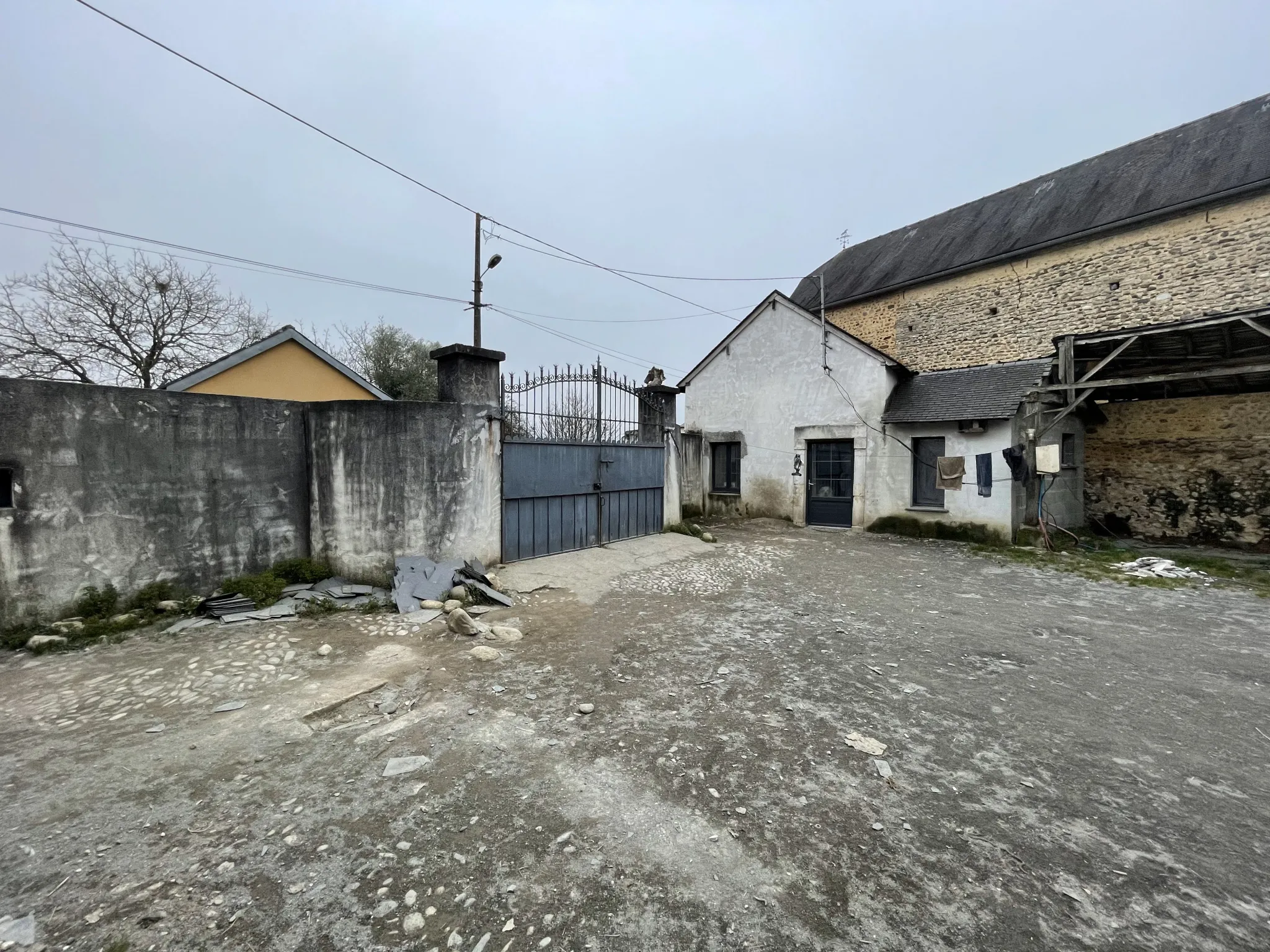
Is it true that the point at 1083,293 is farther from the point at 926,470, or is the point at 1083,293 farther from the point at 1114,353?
the point at 926,470

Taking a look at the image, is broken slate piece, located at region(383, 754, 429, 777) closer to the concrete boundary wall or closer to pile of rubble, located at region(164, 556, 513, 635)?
pile of rubble, located at region(164, 556, 513, 635)

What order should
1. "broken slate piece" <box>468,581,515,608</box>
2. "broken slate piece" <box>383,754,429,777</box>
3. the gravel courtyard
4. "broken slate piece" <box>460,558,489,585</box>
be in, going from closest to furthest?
the gravel courtyard, "broken slate piece" <box>383,754,429,777</box>, "broken slate piece" <box>468,581,515,608</box>, "broken slate piece" <box>460,558,489,585</box>

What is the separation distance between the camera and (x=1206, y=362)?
360 inches

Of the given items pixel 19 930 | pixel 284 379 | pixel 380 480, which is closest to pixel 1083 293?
pixel 380 480

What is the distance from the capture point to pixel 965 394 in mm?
10148

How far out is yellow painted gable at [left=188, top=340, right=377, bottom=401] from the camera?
8953mm

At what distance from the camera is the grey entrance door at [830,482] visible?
11.5m

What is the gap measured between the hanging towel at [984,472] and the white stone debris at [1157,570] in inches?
84.5

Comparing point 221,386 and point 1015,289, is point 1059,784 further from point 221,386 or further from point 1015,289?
point 1015,289

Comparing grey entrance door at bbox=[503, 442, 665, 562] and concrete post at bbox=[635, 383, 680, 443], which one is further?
concrete post at bbox=[635, 383, 680, 443]

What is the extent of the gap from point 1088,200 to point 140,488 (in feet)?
60.4

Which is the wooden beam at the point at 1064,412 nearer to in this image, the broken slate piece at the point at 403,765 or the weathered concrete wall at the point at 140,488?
the broken slate piece at the point at 403,765

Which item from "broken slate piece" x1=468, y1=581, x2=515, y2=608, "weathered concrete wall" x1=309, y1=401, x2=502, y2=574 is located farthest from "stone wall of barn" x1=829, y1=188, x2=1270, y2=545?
"weathered concrete wall" x1=309, y1=401, x2=502, y2=574

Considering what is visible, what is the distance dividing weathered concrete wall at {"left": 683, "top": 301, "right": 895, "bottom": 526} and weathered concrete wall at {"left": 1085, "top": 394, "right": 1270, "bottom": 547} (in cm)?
509
